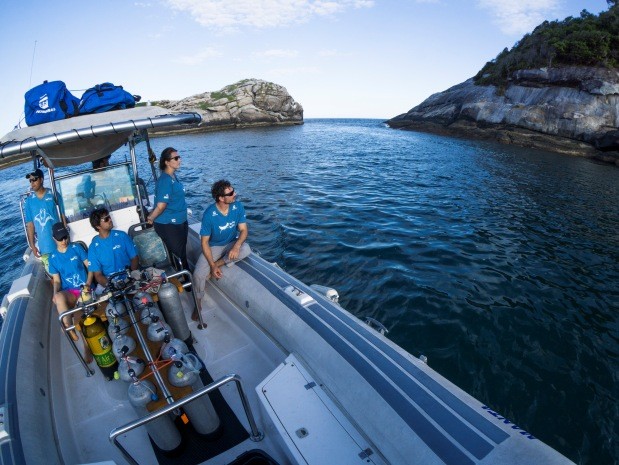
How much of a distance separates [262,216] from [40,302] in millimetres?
7747

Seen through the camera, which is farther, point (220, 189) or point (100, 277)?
point (220, 189)

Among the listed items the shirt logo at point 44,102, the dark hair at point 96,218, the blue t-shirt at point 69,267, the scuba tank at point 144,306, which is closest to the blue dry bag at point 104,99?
the shirt logo at point 44,102

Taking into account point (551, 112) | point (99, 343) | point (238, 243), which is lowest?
point (99, 343)

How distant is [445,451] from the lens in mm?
1957

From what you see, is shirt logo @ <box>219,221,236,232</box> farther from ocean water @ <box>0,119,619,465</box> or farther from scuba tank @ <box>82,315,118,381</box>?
ocean water @ <box>0,119,619,465</box>

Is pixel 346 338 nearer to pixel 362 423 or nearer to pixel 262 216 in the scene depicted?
pixel 362 423

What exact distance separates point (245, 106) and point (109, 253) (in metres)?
78.9

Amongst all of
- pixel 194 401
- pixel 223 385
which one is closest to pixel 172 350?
pixel 194 401

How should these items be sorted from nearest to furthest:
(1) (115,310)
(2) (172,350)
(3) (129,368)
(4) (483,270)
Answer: (3) (129,368) → (2) (172,350) → (1) (115,310) → (4) (483,270)

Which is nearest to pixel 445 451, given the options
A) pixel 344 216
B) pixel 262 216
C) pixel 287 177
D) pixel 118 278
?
pixel 118 278

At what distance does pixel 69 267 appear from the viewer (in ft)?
14.5

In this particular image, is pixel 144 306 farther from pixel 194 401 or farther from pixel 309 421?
pixel 309 421

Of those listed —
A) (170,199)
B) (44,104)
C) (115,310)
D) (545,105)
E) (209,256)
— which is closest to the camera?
(115,310)

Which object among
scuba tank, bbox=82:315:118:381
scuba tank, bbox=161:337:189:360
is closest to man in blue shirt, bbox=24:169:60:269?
scuba tank, bbox=82:315:118:381
